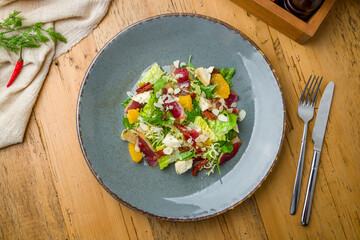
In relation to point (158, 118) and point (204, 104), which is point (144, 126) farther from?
point (204, 104)

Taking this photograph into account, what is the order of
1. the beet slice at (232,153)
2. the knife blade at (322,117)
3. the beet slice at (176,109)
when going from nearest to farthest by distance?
1. the beet slice at (176,109)
2. the beet slice at (232,153)
3. the knife blade at (322,117)

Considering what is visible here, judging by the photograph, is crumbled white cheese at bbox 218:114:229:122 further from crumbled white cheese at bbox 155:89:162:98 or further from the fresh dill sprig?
the fresh dill sprig

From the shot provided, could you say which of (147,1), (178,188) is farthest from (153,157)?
(147,1)

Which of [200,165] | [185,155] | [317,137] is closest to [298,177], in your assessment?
[317,137]

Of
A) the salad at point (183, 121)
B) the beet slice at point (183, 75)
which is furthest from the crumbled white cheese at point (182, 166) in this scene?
the beet slice at point (183, 75)

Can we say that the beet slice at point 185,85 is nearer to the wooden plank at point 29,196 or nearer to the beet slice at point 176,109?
the beet slice at point 176,109
